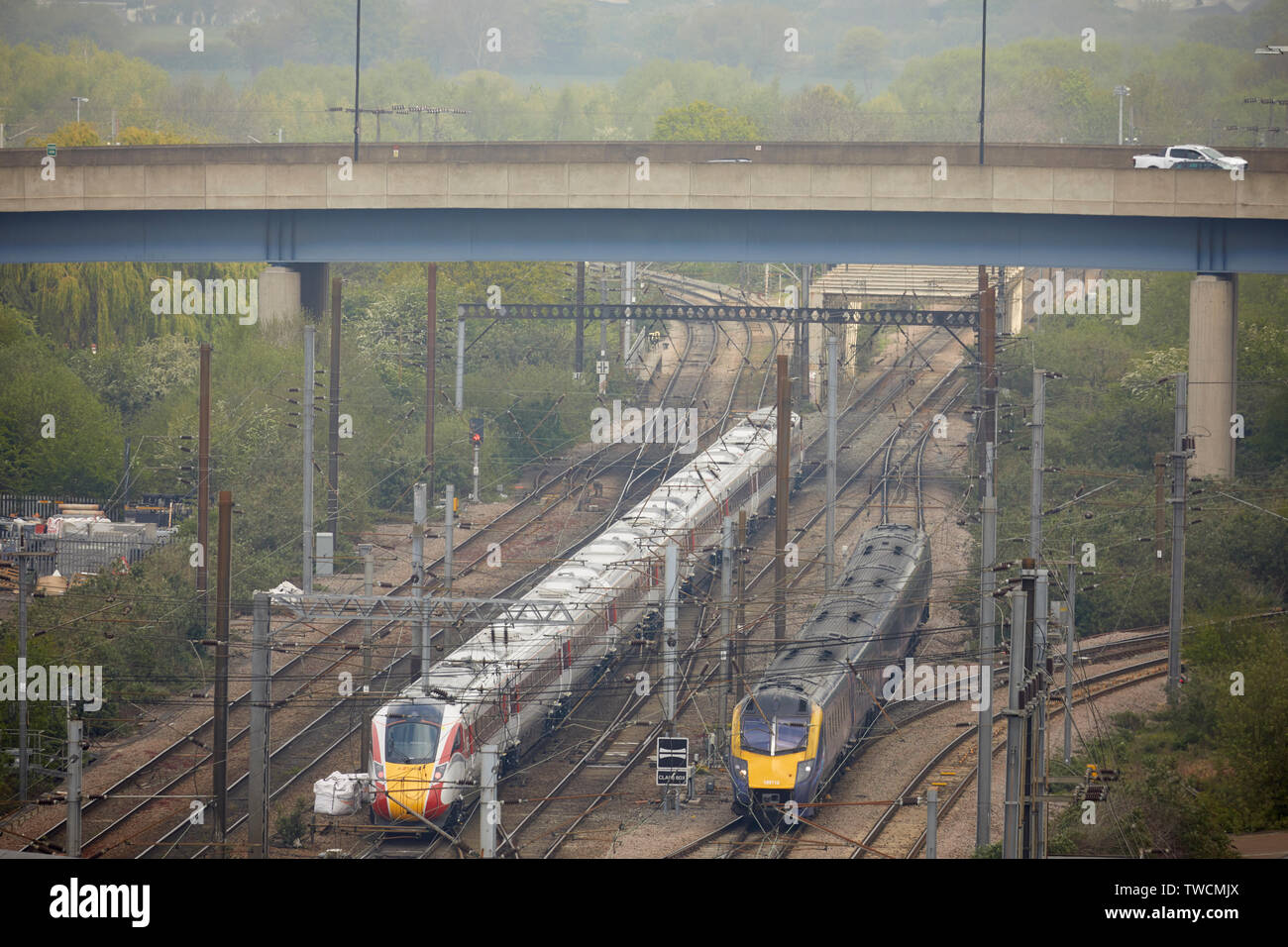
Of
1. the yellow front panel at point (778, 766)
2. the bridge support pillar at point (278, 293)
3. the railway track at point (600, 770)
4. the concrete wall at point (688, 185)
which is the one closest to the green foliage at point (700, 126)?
the bridge support pillar at point (278, 293)

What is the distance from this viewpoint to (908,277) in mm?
62125

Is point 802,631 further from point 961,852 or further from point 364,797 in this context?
point 364,797

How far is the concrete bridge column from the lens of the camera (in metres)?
37.8

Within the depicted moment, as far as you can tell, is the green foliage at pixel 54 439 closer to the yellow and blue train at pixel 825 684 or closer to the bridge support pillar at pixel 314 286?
the bridge support pillar at pixel 314 286

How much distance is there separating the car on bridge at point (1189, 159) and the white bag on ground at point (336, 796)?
2461 centimetres

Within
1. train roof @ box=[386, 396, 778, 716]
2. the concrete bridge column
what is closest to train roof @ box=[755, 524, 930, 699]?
train roof @ box=[386, 396, 778, 716]

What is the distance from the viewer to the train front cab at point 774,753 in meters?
24.1

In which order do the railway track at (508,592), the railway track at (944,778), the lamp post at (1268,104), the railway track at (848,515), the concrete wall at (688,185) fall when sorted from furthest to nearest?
the lamp post at (1268,104)
the concrete wall at (688,185)
the railway track at (508,592)
the railway track at (944,778)
the railway track at (848,515)

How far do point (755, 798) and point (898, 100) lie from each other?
116m

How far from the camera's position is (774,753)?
24.1 m

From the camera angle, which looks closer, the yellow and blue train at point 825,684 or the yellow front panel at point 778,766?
the yellow front panel at point 778,766

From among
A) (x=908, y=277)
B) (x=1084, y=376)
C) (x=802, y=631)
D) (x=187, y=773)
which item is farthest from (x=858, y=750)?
(x=908, y=277)

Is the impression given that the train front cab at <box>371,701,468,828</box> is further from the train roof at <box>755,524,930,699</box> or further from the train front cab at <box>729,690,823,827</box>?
the train roof at <box>755,524,930,699</box>

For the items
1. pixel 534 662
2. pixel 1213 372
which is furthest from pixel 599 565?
pixel 1213 372
